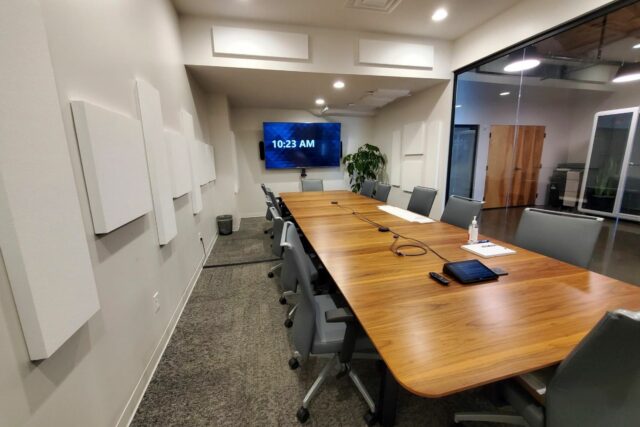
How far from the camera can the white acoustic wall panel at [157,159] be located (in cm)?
177

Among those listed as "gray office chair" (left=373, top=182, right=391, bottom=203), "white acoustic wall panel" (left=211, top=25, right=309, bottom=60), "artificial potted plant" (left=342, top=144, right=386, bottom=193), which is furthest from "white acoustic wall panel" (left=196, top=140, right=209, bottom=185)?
"artificial potted plant" (left=342, top=144, right=386, bottom=193)

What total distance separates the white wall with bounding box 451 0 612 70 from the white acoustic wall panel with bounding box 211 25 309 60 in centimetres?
235

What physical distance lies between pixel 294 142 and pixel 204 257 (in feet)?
12.2

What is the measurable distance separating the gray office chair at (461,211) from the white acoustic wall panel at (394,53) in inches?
91.8

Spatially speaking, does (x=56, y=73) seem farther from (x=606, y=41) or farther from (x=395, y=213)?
(x=606, y=41)

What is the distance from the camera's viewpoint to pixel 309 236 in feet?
7.11

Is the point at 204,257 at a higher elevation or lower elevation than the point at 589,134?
lower

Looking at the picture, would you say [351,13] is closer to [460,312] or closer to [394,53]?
[394,53]

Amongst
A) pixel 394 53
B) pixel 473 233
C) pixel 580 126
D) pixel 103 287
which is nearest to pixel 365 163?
pixel 394 53

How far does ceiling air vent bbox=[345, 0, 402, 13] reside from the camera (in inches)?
111

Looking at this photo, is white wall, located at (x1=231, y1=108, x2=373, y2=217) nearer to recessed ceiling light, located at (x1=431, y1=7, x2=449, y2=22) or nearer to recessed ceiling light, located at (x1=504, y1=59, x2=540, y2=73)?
recessed ceiling light, located at (x1=431, y1=7, x2=449, y2=22)

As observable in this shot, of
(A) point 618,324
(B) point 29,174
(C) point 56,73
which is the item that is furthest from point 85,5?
(A) point 618,324

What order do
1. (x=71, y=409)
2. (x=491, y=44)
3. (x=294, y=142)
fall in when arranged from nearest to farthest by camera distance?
1. (x=71, y=409)
2. (x=491, y=44)
3. (x=294, y=142)

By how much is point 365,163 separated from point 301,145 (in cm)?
164
